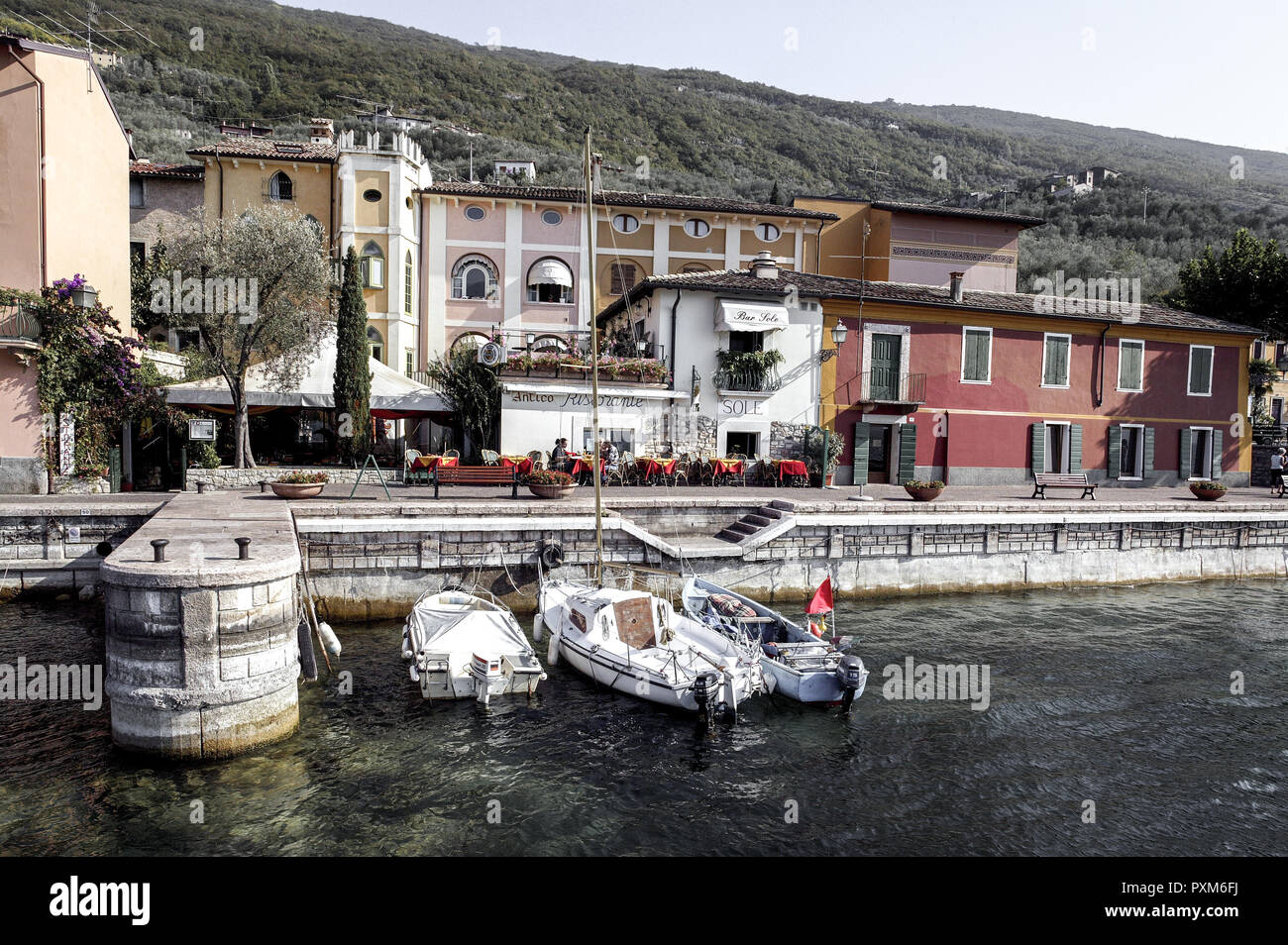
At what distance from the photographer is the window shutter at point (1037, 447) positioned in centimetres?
3028

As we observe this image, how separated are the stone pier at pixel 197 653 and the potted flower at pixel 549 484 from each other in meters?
9.53

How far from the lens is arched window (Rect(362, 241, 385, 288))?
126 feet

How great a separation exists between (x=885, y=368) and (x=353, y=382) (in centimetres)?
1746

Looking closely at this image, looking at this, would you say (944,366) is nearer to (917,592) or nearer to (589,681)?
(917,592)

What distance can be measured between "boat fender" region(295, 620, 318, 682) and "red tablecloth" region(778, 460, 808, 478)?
16.7 meters

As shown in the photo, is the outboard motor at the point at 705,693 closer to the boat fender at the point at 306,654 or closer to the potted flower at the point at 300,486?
the boat fender at the point at 306,654

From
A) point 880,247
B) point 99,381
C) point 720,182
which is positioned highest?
point 720,182

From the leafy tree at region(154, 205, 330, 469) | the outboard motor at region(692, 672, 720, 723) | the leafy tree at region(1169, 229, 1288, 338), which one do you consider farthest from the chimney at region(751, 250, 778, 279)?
the leafy tree at region(1169, 229, 1288, 338)

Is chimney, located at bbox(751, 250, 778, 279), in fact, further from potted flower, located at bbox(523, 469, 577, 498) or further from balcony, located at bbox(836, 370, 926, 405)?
potted flower, located at bbox(523, 469, 577, 498)

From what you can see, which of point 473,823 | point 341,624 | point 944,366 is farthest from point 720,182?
point 473,823
